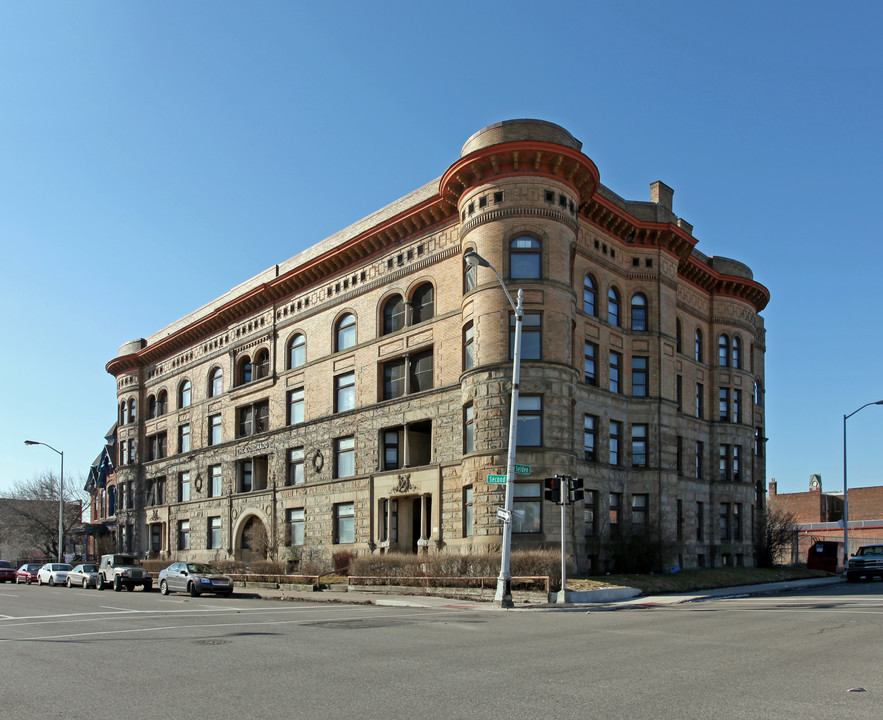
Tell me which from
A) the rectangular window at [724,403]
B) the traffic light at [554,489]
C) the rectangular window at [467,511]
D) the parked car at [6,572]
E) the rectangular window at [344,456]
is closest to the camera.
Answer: the traffic light at [554,489]

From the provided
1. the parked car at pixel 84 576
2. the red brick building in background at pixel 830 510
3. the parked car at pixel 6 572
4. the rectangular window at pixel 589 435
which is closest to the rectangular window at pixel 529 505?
the rectangular window at pixel 589 435

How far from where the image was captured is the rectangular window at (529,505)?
3241 cm

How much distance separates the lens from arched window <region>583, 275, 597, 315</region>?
127 feet

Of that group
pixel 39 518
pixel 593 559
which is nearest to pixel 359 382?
pixel 593 559

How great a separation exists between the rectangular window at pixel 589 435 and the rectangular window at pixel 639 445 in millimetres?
3694

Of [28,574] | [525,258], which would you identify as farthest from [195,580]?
[28,574]

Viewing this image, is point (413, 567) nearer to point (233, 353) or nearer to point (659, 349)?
point (659, 349)

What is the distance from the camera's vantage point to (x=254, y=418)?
52.3 metres

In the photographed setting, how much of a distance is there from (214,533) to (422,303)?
82.8ft

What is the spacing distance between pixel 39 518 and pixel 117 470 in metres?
20.1

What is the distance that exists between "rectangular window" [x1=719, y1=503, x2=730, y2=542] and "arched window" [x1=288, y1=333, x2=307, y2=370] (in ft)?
84.1

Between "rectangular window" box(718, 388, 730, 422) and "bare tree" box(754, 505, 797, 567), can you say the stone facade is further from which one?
"bare tree" box(754, 505, 797, 567)

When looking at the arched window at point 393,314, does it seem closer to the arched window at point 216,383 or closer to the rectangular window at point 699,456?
the rectangular window at point 699,456

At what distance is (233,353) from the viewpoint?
54625mm
